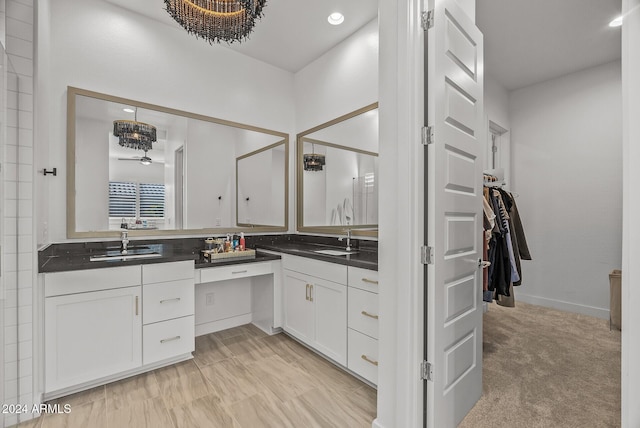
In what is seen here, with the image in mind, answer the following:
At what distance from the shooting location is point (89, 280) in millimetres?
1979

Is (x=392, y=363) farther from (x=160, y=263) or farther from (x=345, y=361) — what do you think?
(x=160, y=263)

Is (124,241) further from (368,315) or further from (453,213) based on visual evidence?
(453,213)

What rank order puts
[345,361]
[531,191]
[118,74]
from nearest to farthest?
[345,361]
[118,74]
[531,191]

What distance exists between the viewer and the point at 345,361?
223 centimetres

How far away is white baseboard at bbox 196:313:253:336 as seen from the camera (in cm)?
299

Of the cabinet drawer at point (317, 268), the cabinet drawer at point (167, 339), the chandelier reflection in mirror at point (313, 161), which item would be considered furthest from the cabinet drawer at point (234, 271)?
the chandelier reflection in mirror at point (313, 161)

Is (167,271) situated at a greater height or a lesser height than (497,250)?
lesser

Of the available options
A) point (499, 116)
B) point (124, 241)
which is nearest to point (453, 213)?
point (124, 241)

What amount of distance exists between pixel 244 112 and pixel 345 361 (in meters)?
2.59

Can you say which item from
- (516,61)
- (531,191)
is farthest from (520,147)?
(516,61)

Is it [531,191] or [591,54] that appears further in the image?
[531,191]

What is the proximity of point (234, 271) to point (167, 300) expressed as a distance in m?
0.56

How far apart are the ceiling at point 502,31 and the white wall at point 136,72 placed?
124 mm

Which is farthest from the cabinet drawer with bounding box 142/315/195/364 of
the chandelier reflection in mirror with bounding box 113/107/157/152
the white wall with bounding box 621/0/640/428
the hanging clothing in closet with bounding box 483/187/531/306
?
the white wall with bounding box 621/0/640/428
